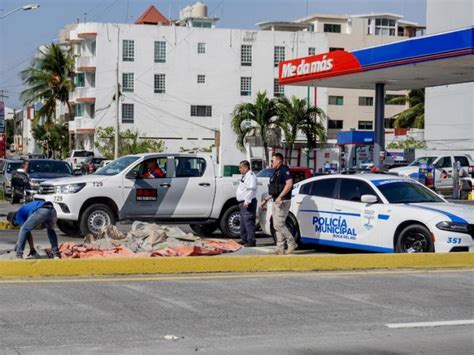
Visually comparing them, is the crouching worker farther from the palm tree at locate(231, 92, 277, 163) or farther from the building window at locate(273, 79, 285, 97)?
the building window at locate(273, 79, 285, 97)

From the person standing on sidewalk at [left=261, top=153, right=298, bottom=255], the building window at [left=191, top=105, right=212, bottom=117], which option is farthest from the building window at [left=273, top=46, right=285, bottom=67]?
the person standing on sidewalk at [left=261, top=153, right=298, bottom=255]

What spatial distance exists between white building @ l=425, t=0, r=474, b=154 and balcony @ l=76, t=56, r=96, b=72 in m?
26.5

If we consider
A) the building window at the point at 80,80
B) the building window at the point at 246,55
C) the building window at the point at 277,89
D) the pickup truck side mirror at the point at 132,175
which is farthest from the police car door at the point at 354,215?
the building window at the point at 80,80

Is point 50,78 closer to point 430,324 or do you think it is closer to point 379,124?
point 379,124

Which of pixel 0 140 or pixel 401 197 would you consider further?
pixel 0 140

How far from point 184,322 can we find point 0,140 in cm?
3738

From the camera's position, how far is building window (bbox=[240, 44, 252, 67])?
71562mm

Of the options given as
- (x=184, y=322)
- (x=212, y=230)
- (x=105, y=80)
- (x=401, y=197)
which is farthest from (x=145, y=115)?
(x=184, y=322)

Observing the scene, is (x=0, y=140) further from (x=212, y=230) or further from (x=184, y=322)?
(x=184, y=322)

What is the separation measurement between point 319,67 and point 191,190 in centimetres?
1652

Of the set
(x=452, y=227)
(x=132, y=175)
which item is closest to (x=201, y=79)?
(x=132, y=175)

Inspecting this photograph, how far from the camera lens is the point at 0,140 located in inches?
1747

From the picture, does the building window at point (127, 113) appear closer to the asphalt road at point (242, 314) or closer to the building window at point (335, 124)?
the building window at point (335, 124)

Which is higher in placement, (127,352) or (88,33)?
(88,33)
